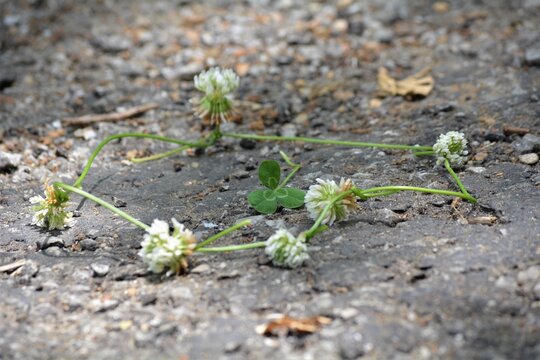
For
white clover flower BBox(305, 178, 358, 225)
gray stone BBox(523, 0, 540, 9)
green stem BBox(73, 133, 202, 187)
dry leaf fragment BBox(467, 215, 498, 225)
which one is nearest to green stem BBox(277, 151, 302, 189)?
white clover flower BBox(305, 178, 358, 225)

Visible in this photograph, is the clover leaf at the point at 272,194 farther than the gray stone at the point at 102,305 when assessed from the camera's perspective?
Yes

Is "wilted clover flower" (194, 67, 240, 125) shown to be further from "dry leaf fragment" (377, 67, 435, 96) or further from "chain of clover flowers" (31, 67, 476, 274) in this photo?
"dry leaf fragment" (377, 67, 435, 96)

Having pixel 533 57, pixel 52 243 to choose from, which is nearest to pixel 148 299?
pixel 52 243

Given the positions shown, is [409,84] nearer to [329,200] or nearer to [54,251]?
[329,200]

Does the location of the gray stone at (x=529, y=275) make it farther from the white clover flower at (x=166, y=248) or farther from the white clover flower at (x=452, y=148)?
the white clover flower at (x=166, y=248)

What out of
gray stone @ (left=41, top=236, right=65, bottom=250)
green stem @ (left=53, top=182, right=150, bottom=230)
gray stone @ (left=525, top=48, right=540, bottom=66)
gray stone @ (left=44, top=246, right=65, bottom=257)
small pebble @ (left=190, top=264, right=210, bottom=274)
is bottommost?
small pebble @ (left=190, top=264, right=210, bottom=274)

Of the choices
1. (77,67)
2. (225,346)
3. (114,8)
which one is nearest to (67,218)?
(225,346)

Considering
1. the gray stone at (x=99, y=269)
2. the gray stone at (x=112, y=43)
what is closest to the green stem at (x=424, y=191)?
the gray stone at (x=99, y=269)
